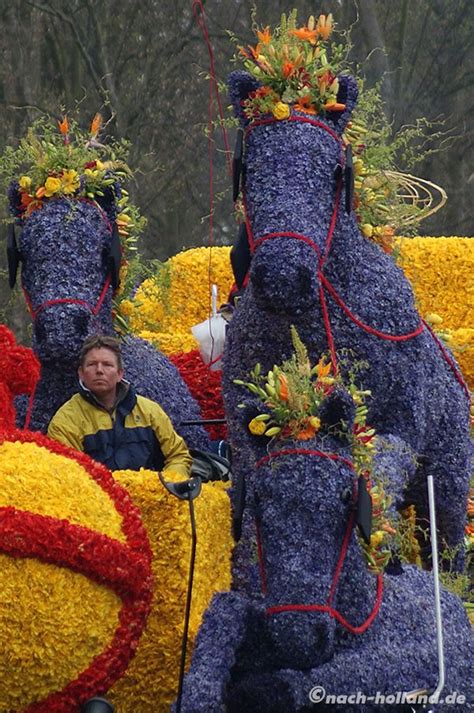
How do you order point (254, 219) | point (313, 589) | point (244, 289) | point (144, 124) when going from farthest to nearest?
point (144, 124)
point (244, 289)
point (254, 219)
point (313, 589)

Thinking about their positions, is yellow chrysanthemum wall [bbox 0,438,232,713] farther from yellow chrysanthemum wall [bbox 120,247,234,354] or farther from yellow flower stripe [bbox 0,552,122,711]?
yellow chrysanthemum wall [bbox 120,247,234,354]

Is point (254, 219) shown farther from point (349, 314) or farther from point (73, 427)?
point (73, 427)

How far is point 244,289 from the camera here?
5.13 meters

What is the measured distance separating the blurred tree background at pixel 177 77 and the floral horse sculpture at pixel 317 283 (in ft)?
28.1

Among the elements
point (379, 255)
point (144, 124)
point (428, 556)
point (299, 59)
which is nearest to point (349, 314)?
point (379, 255)

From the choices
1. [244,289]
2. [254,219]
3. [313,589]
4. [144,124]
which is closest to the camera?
[313,589]

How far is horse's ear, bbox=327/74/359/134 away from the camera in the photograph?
4.98 meters

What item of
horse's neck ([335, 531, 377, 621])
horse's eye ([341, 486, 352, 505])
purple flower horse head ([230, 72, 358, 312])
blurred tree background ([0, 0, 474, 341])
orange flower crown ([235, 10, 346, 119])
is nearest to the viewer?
horse's eye ([341, 486, 352, 505])

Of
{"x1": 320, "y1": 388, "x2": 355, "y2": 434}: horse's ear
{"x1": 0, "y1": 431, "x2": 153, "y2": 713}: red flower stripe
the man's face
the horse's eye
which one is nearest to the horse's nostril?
the man's face

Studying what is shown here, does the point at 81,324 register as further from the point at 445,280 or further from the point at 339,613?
the point at 445,280

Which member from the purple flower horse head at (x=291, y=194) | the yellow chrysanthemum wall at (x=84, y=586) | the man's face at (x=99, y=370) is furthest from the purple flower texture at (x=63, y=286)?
the yellow chrysanthemum wall at (x=84, y=586)

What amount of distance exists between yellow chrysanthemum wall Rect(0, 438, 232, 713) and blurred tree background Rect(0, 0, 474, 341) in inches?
360

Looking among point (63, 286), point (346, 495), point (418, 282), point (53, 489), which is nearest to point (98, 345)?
point (63, 286)

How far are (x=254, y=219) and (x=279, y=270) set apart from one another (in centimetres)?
33
